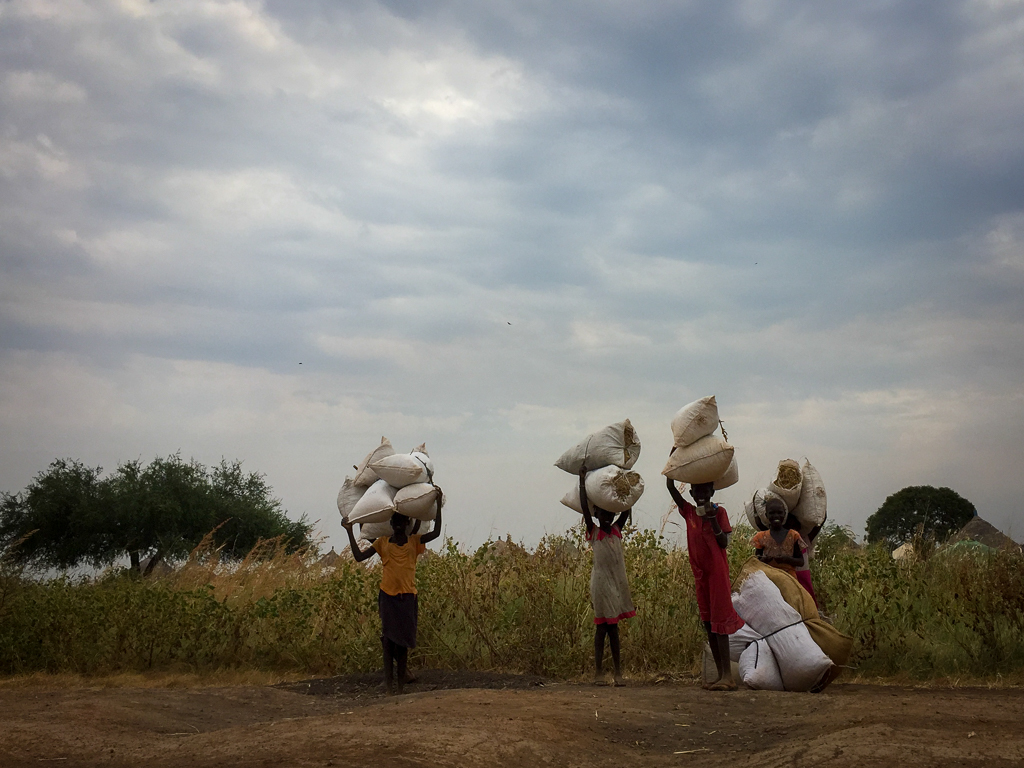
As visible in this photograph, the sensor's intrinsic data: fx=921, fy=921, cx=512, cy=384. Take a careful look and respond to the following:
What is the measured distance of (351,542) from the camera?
767cm

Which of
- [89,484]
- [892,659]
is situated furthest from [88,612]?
[89,484]

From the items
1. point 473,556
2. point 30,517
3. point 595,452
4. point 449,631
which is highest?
point 30,517

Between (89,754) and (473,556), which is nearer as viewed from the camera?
(89,754)

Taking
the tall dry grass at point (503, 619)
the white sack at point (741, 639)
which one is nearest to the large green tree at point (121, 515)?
the tall dry grass at point (503, 619)

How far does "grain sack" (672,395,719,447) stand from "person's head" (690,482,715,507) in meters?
0.33

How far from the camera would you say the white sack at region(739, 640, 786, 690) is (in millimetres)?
6816

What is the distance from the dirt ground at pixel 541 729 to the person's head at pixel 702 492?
4.55ft

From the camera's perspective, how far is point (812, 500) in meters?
7.51

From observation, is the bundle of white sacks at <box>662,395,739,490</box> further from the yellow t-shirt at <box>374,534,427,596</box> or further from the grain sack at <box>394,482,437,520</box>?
the yellow t-shirt at <box>374,534,427,596</box>

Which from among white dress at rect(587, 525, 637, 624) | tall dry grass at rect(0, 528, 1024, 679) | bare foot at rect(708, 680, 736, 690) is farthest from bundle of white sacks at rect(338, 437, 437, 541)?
bare foot at rect(708, 680, 736, 690)

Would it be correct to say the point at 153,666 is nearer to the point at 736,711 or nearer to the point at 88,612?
the point at 88,612

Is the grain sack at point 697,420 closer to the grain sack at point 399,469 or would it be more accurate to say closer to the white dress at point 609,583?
the white dress at point 609,583

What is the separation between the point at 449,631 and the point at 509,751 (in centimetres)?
454

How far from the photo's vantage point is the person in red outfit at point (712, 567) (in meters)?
6.80
